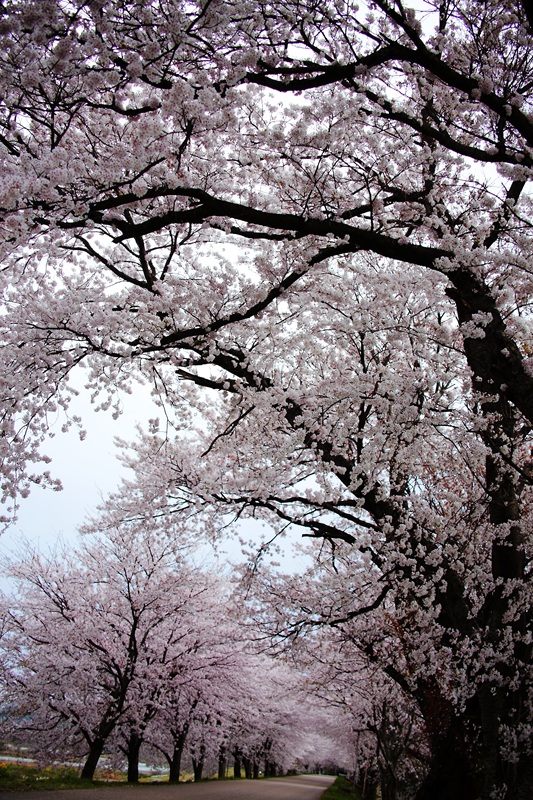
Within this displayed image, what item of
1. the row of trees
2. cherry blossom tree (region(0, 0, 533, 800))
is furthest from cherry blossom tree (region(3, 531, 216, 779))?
cherry blossom tree (region(0, 0, 533, 800))

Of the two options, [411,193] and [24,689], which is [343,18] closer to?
[411,193]

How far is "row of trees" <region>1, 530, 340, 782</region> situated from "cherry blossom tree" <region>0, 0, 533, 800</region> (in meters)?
6.63

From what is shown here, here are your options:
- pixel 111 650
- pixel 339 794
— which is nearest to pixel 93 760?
pixel 111 650

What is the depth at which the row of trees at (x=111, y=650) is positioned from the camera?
1541 cm

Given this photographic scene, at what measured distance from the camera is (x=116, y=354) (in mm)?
5930

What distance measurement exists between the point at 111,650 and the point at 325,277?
1245 cm

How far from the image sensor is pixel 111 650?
1571 centimetres

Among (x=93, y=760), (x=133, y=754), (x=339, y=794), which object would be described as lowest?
(x=339, y=794)

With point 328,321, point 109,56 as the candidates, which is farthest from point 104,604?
point 109,56

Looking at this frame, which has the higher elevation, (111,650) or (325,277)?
(325,277)

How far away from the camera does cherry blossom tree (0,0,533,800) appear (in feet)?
13.0

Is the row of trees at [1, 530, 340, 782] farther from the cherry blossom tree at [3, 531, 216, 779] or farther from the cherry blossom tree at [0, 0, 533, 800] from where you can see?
the cherry blossom tree at [0, 0, 533, 800]

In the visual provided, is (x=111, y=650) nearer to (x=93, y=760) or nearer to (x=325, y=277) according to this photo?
(x=93, y=760)

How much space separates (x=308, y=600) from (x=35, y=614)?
1051 cm
